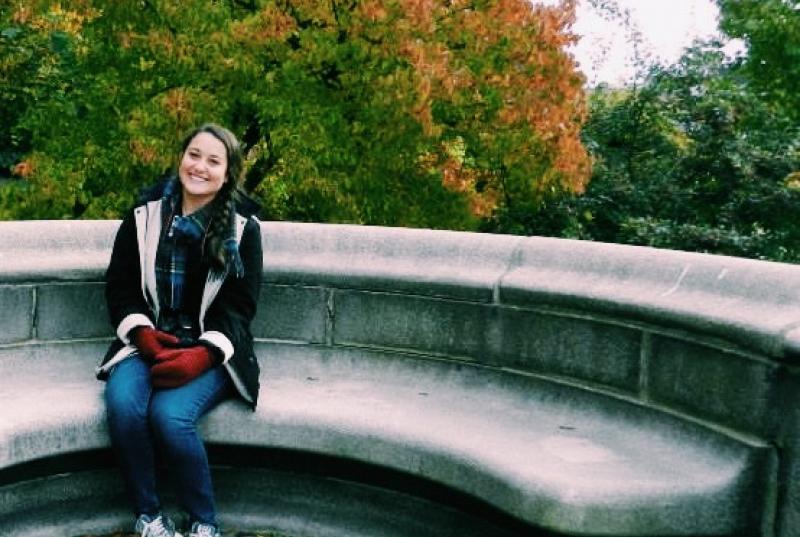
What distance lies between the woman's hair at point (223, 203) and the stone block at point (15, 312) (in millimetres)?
861

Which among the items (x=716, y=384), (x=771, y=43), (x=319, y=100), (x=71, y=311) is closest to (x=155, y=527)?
(x=71, y=311)

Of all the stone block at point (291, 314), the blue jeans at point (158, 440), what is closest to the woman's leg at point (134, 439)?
the blue jeans at point (158, 440)

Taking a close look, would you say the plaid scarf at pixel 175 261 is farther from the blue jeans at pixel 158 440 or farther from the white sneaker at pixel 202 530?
the white sneaker at pixel 202 530

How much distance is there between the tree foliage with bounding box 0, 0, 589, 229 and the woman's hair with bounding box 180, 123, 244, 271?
13.5 feet

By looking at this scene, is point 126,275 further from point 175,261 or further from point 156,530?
point 156,530

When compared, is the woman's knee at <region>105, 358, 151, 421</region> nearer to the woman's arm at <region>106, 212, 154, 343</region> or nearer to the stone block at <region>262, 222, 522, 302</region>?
the woman's arm at <region>106, 212, 154, 343</region>

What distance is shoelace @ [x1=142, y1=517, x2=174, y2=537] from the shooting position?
132 inches

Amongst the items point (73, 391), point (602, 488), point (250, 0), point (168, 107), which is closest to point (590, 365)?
point (602, 488)

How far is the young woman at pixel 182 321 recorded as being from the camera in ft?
11.0

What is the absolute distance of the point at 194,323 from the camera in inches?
143

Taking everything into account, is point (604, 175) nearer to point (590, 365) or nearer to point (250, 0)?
point (250, 0)

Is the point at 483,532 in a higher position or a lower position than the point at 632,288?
lower

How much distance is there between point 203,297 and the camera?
360 cm

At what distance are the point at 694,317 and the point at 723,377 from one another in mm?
203
